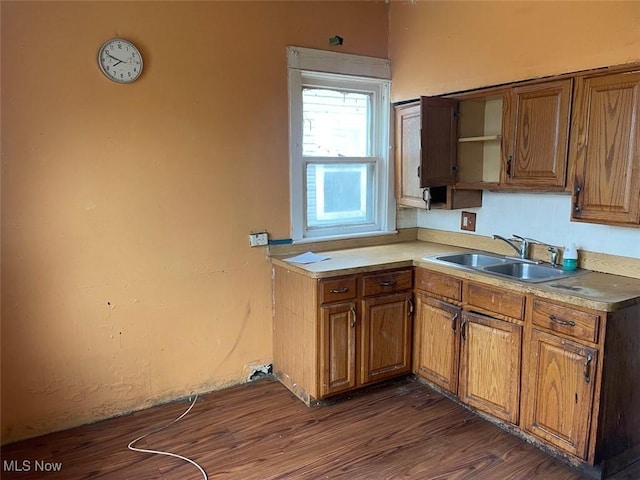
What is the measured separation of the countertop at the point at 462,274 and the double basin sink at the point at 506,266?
71 millimetres

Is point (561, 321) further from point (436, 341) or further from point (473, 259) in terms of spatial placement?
point (473, 259)

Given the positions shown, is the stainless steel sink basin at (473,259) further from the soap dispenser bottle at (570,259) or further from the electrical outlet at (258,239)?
the electrical outlet at (258,239)

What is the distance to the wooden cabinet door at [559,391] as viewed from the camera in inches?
87.7

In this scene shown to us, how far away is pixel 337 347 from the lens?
→ 2953 mm

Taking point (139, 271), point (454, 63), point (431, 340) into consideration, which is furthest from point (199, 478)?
point (454, 63)

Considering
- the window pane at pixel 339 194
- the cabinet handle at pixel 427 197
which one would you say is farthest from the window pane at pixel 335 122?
the cabinet handle at pixel 427 197

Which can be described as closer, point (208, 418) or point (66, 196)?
point (66, 196)

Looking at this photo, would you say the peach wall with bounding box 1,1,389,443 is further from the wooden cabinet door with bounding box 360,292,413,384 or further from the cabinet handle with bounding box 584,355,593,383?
the cabinet handle with bounding box 584,355,593,383

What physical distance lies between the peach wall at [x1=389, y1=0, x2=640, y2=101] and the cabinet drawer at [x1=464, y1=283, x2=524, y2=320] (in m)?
1.21

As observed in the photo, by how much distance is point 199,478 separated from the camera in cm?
232

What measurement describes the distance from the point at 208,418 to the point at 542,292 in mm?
1987

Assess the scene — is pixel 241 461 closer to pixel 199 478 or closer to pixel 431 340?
pixel 199 478

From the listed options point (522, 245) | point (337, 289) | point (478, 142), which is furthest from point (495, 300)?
point (478, 142)

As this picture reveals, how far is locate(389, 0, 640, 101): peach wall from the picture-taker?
2.36 metres
